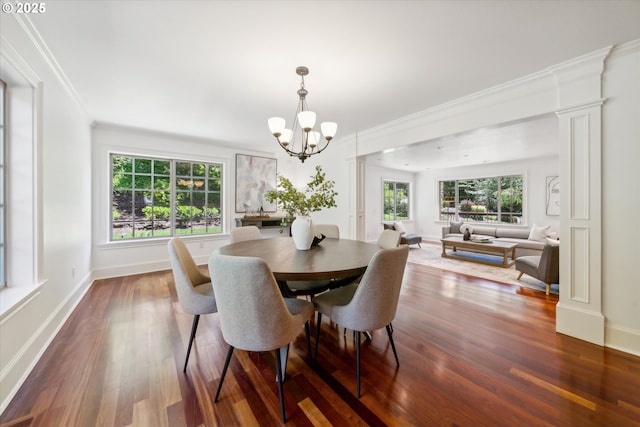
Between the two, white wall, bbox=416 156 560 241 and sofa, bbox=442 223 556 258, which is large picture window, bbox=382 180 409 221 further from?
sofa, bbox=442 223 556 258

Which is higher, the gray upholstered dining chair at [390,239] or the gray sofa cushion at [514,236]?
the gray upholstered dining chair at [390,239]

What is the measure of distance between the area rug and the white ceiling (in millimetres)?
2972

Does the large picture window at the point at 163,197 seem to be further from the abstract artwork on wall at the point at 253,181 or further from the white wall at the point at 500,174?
the white wall at the point at 500,174

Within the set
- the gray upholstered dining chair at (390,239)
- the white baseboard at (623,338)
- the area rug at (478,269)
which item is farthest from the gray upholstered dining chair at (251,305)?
the area rug at (478,269)

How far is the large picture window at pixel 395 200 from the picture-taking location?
26.5ft

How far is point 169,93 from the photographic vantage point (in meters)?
2.83

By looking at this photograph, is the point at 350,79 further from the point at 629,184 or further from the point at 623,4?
the point at 629,184

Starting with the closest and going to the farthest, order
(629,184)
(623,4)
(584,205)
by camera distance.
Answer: (623,4) < (629,184) < (584,205)

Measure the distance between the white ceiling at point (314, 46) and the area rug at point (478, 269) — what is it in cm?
297

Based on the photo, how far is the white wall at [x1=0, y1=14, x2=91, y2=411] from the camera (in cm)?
161

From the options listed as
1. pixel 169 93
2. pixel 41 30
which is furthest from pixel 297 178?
pixel 41 30

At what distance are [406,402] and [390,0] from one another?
250cm

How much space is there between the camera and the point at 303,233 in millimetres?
2281

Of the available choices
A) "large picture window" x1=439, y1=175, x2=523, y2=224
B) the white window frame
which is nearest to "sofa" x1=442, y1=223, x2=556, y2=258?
"large picture window" x1=439, y1=175, x2=523, y2=224
